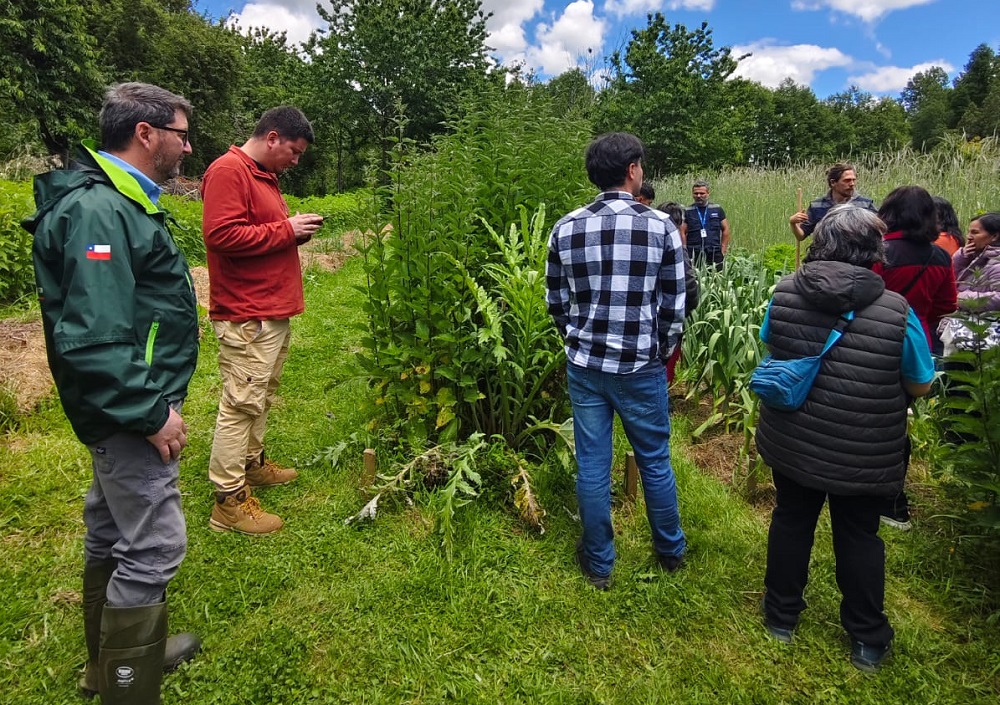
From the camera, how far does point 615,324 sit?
242 cm

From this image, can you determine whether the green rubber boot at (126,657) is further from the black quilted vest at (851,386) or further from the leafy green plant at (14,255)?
the leafy green plant at (14,255)

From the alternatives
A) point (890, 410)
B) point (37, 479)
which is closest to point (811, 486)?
point (890, 410)

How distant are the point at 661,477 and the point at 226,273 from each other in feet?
7.77

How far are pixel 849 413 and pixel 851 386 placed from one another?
102mm

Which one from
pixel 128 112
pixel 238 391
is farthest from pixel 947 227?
pixel 128 112

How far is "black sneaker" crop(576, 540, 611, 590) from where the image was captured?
8.74 feet

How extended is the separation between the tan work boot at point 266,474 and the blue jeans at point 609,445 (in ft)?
6.18

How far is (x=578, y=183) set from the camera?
14.2 feet

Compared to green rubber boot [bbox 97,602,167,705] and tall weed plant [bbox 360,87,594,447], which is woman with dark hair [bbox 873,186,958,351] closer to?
tall weed plant [bbox 360,87,594,447]

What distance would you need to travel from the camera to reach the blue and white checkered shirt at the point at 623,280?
2381mm

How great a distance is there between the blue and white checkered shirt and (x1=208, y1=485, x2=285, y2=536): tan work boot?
1.88 metres

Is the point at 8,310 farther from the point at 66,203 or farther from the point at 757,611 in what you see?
the point at 757,611

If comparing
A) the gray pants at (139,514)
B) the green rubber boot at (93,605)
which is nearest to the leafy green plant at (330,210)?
the green rubber boot at (93,605)

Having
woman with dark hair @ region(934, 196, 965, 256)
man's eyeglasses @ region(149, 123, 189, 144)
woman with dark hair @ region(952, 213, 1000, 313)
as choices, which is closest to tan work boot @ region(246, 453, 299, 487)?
man's eyeglasses @ region(149, 123, 189, 144)
